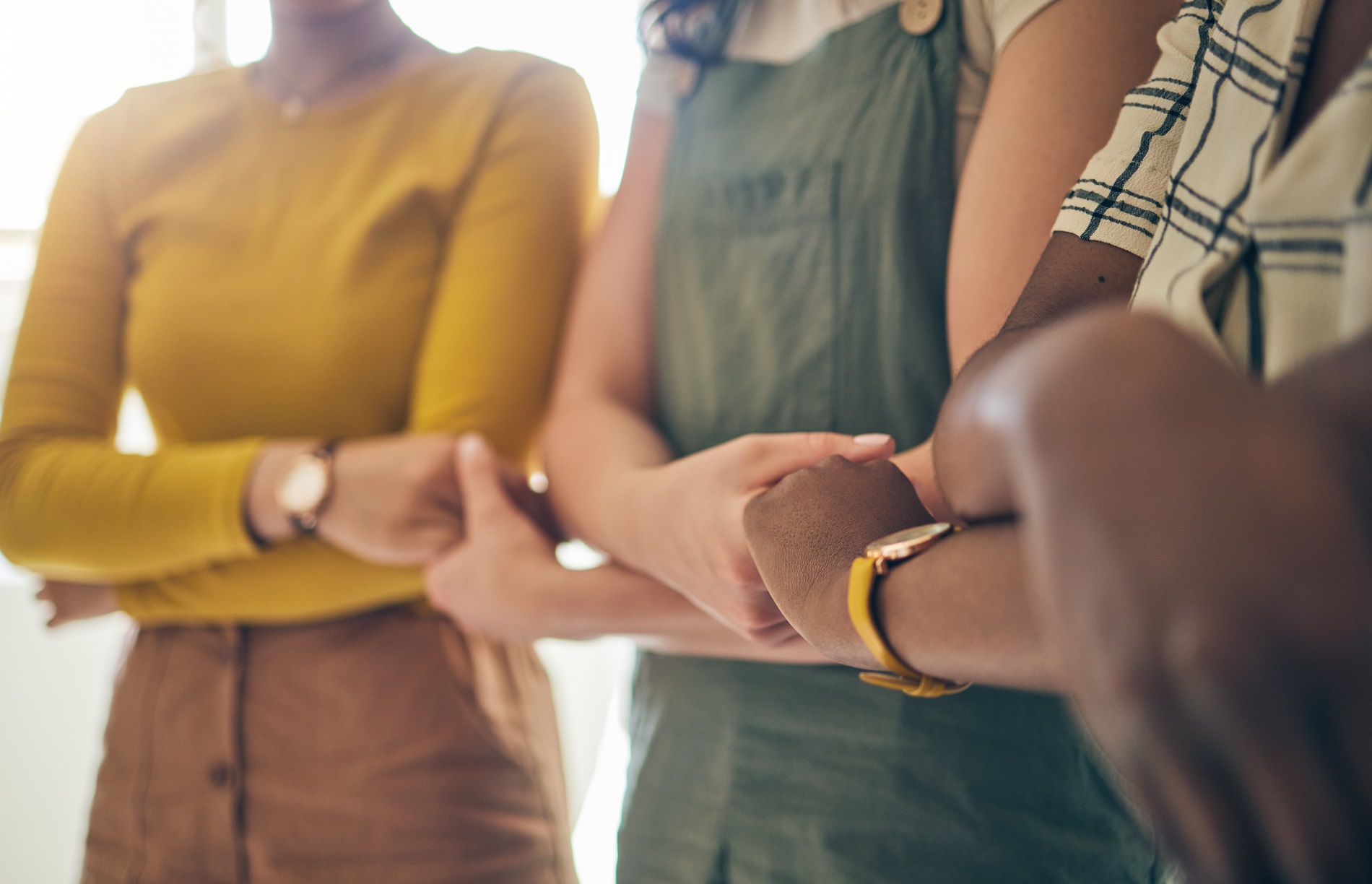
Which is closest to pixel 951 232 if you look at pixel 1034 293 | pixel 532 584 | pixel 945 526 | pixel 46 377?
pixel 1034 293

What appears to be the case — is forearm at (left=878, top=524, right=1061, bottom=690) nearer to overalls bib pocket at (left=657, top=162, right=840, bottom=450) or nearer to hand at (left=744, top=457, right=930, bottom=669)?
hand at (left=744, top=457, right=930, bottom=669)

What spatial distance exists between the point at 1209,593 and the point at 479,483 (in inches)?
24.8

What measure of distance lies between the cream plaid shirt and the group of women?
7 cm

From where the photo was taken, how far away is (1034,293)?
0.43m

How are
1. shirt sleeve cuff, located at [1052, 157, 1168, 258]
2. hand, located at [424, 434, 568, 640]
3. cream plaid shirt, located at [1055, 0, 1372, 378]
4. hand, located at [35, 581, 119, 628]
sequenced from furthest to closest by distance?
hand, located at [35, 581, 119, 628], hand, located at [424, 434, 568, 640], shirt sleeve cuff, located at [1052, 157, 1168, 258], cream plaid shirt, located at [1055, 0, 1372, 378]

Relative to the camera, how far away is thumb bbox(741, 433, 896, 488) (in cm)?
48

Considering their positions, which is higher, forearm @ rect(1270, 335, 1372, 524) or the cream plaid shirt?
the cream plaid shirt

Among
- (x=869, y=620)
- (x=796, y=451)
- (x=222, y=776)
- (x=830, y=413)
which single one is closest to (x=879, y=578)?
(x=869, y=620)

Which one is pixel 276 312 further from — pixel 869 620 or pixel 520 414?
pixel 869 620

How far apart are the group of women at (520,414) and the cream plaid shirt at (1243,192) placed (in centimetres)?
7

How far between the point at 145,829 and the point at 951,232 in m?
0.91

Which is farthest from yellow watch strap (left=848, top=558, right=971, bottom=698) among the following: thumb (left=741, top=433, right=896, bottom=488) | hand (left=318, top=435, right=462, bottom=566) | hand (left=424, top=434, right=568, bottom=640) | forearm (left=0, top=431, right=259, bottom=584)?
forearm (left=0, top=431, right=259, bottom=584)

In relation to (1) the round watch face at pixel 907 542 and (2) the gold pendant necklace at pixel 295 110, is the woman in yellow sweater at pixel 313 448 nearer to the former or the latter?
(2) the gold pendant necklace at pixel 295 110

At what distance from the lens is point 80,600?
2.95 ft
